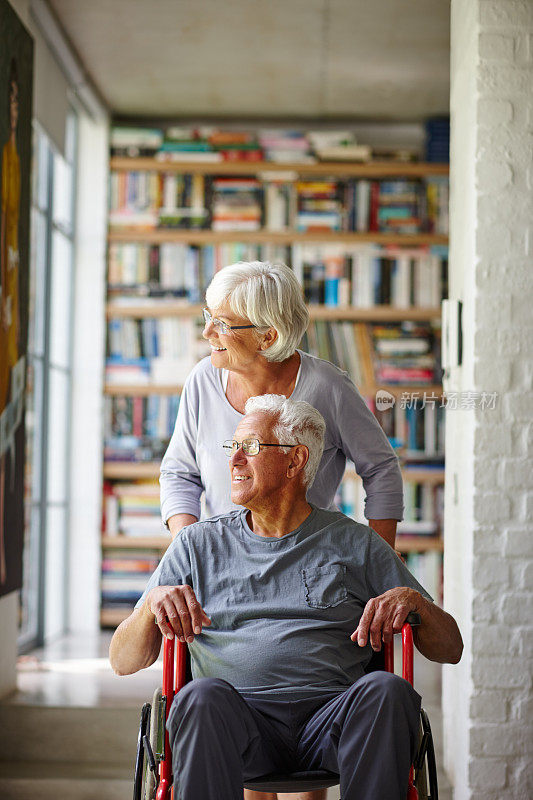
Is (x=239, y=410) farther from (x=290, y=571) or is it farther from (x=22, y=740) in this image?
(x=22, y=740)

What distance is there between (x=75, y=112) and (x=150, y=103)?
40cm

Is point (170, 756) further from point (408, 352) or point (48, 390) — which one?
point (408, 352)

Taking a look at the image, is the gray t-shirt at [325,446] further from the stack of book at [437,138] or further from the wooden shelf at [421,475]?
the stack of book at [437,138]

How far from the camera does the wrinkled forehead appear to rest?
1.97 meters

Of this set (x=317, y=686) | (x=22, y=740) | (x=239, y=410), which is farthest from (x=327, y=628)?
(x=22, y=740)

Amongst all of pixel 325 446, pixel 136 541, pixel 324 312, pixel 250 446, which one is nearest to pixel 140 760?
pixel 250 446

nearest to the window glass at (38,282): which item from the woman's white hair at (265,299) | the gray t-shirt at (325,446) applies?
the gray t-shirt at (325,446)

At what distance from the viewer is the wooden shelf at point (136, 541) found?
502 centimetres

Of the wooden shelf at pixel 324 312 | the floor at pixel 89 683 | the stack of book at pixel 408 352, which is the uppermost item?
the wooden shelf at pixel 324 312

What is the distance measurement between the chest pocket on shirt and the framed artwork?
156cm

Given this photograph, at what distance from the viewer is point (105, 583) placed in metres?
5.06

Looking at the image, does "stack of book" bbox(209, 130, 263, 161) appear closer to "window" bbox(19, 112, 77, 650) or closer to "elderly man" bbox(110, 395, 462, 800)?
"window" bbox(19, 112, 77, 650)
